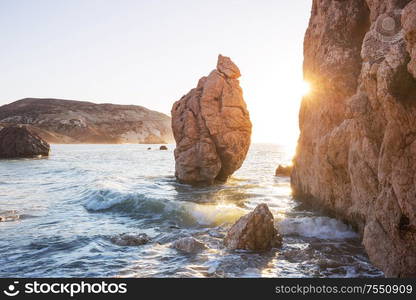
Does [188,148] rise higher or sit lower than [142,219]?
higher

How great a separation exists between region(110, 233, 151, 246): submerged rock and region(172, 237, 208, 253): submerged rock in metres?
1.12

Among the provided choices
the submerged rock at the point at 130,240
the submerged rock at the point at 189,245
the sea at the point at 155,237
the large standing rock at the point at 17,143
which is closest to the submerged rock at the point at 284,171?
the sea at the point at 155,237

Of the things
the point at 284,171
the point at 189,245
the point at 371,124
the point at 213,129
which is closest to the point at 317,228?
the point at 189,245

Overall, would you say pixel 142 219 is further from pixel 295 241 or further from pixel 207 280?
pixel 207 280

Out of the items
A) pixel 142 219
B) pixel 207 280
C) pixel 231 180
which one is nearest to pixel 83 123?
pixel 231 180

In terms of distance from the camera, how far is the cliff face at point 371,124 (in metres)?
7.77

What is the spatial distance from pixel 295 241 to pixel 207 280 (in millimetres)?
5669

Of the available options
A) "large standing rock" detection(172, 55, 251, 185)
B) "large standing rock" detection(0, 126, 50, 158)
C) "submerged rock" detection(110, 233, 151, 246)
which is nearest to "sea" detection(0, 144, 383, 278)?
"submerged rock" detection(110, 233, 151, 246)

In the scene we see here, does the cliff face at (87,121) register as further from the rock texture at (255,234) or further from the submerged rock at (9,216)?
the rock texture at (255,234)

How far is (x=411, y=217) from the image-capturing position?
766 cm

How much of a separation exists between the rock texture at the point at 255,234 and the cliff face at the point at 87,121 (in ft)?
424

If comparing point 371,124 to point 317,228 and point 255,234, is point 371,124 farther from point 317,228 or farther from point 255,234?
point 317,228

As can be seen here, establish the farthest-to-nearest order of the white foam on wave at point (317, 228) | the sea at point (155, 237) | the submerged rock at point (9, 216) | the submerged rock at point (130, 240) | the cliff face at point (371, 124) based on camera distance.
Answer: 1. the submerged rock at point (9, 216)
2. the white foam on wave at point (317, 228)
3. the submerged rock at point (130, 240)
4. the sea at point (155, 237)
5. the cliff face at point (371, 124)

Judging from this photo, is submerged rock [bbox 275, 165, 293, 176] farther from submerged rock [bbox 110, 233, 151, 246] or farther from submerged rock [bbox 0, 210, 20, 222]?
submerged rock [bbox 110, 233, 151, 246]
